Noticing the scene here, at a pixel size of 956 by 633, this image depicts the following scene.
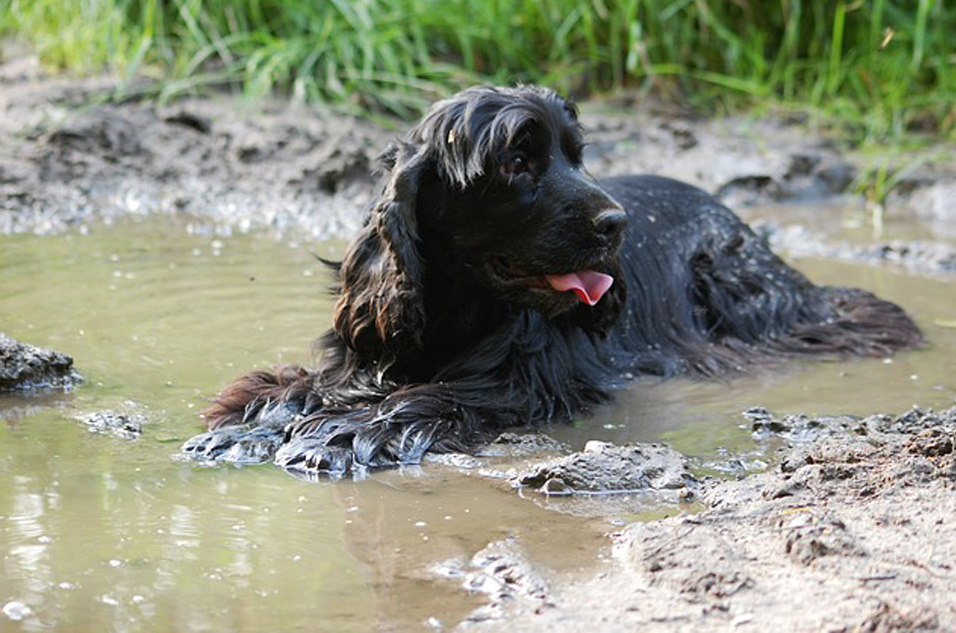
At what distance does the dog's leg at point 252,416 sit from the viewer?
14.3 feet

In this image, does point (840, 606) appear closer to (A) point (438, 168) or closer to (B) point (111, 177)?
(A) point (438, 168)

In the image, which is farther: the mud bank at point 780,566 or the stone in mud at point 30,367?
the stone in mud at point 30,367

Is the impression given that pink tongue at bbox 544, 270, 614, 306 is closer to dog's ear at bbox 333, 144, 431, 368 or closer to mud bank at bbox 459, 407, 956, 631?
dog's ear at bbox 333, 144, 431, 368

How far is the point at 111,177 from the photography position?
892cm

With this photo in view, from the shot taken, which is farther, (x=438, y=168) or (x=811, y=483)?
(x=438, y=168)

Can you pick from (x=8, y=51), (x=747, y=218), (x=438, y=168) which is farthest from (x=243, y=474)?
(x=8, y=51)

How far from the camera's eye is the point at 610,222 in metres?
4.67

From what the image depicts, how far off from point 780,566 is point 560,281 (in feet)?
5.85

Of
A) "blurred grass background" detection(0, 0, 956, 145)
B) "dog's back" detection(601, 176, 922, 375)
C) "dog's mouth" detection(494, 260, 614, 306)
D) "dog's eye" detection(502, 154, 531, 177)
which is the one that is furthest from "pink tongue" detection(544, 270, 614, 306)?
"blurred grass background" detection(0, 0, 956, 145)

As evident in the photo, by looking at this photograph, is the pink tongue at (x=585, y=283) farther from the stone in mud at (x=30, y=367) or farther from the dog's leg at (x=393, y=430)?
the stone in mud at (x=30, y=367)

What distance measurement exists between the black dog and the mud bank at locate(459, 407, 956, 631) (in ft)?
3.58

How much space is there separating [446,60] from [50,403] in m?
5.77

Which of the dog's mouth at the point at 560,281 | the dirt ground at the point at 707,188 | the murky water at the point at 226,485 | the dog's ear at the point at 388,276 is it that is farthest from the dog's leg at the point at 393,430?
the dirt ground at the point at 707,188

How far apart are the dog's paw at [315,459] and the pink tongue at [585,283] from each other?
933 mm
